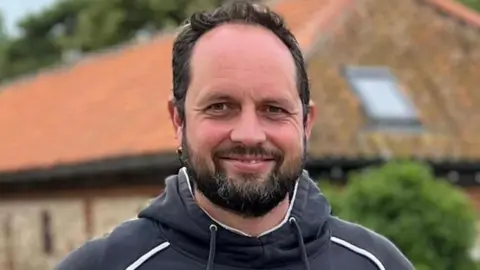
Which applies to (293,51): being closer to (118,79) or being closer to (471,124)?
(471,124)

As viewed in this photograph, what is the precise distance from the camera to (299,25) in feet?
45.1

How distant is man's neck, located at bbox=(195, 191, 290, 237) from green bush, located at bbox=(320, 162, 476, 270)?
5.37 meters

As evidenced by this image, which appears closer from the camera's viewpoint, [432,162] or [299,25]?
[432,162]

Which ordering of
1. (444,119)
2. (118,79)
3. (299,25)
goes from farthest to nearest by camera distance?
(118,79) < (299,25) < (444,119)

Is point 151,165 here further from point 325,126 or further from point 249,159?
point 249,159

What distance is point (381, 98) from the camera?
12328 mm

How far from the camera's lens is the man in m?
2.36

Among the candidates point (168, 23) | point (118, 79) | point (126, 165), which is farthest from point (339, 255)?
point (168, 23)

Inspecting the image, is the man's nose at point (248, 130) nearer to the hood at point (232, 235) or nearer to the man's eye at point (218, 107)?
the man's eye at point (218, 107)

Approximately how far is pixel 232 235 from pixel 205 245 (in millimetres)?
71

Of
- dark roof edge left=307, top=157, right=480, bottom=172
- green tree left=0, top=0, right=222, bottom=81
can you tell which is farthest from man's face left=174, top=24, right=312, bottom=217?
green tree left=0, top=0, right=222, bottom=81

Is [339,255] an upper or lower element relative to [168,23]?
upper

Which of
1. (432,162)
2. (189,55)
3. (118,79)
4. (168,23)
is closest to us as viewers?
(189,55)

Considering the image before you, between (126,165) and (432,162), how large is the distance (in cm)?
338
